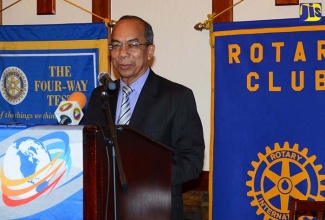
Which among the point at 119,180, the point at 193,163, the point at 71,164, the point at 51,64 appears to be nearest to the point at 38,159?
the point at 71,164

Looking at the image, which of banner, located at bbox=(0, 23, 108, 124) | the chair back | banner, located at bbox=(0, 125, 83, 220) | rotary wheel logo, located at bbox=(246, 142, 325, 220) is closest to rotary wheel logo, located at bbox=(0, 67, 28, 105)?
banner, located at bbox=(0, 23, 108, 124)

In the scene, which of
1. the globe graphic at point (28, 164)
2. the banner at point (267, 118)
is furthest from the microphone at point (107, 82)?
the banner at point (267, 118)

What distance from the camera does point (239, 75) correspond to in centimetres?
388

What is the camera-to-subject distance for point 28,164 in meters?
1.70

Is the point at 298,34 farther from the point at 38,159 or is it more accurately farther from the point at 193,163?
the point at 38,159

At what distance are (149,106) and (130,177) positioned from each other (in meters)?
0.61

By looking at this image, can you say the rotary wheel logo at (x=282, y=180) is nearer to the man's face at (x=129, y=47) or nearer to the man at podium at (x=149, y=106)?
the man at podium at (x=149, y=106)

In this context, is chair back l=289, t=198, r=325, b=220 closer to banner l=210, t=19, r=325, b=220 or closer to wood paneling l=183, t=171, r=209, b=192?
banner l=210, t=19, r=325, b=220

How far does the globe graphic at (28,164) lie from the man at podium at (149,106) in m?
0.62

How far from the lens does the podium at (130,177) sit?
1654 mm

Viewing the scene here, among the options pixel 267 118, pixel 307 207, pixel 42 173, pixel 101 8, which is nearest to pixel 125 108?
pixel 42 173

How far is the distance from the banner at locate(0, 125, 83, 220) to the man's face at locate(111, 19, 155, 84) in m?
0.83

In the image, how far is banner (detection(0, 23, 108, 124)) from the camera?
4281 mm

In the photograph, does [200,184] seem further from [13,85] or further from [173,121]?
[173,121]
